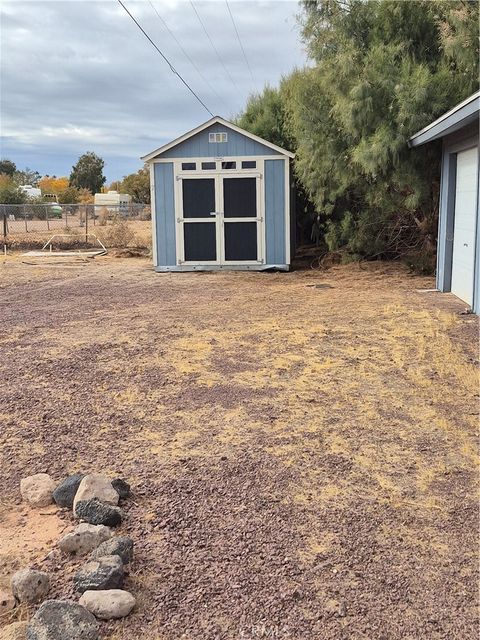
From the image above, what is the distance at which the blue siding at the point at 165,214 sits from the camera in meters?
13.2

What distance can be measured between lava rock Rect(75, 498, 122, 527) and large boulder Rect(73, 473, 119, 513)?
0.14 ft

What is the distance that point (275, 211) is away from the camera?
1316 centimetres

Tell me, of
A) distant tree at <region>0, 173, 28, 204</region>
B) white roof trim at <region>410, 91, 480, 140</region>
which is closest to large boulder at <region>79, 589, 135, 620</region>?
white roof trim at <region>410, 91, 480, 140</region>

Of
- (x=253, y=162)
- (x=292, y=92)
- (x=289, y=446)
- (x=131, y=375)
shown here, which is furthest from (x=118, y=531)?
(x=292, y=92)

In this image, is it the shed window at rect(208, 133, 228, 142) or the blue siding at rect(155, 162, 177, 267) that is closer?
the shed window at rect(208, 133, 228, 142)

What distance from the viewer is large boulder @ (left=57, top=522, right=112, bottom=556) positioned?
8.78 ft

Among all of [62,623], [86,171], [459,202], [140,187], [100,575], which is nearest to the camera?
[62,623]

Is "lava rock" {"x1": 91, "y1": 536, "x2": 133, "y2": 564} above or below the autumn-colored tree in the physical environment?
below

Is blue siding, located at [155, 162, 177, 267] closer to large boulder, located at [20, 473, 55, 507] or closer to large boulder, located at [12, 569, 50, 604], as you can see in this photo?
large boulder, located at [20, 473, 55, 507]

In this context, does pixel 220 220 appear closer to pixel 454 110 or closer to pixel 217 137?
pixel 217 137

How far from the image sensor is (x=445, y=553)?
2.62m

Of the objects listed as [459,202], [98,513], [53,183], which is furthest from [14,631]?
[53,183]

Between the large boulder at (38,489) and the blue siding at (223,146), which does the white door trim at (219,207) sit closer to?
the blue siding at (223,146)

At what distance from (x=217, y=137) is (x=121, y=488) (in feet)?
35.7
